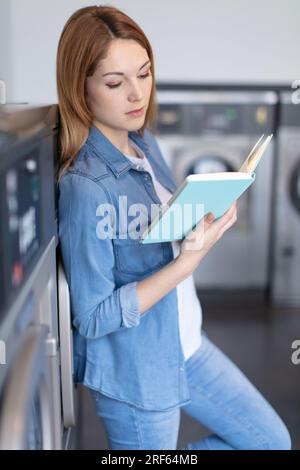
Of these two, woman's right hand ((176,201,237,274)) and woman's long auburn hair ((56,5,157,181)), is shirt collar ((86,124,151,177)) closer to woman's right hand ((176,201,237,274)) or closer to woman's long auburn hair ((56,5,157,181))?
woman's long auburn hair ((56,5,157,181))

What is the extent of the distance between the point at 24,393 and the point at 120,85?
70 cm

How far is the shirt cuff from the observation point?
3.70 feet

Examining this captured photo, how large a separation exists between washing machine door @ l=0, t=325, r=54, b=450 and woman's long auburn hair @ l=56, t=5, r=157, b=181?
0.46 meters

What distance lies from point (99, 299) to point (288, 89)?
81.9 inches

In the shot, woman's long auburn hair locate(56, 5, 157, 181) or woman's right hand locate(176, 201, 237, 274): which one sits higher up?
woman's long auburn hair locate(56, 5, 157, 181)

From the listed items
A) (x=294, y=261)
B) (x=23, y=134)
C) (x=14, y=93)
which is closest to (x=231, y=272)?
(x=294, y=261)

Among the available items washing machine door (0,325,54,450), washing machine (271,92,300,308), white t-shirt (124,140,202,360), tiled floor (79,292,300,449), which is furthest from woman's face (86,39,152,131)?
washing machine (271,92,300,308)

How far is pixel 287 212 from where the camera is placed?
299 centimetres

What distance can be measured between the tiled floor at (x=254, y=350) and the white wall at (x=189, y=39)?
1048 mm

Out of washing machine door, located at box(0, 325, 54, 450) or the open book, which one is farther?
the open book

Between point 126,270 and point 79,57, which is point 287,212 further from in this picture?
point 79,57

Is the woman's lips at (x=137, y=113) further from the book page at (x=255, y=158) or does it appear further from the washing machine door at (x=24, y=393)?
the washing machine door at (x=24, y=393)

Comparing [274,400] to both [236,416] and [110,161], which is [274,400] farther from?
[110,161]

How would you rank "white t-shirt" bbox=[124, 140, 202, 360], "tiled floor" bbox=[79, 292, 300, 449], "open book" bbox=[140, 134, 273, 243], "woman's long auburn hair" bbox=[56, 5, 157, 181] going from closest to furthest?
"open book" bbox=[140, 134, 273, 243]
"woman's long auburn hair" bbox=[56, 5, 157, 181]
"white t-shirt" bbox=[124, 140, 202, 360]
"tiled floor" bbox=[79, 292, 300, 449]
